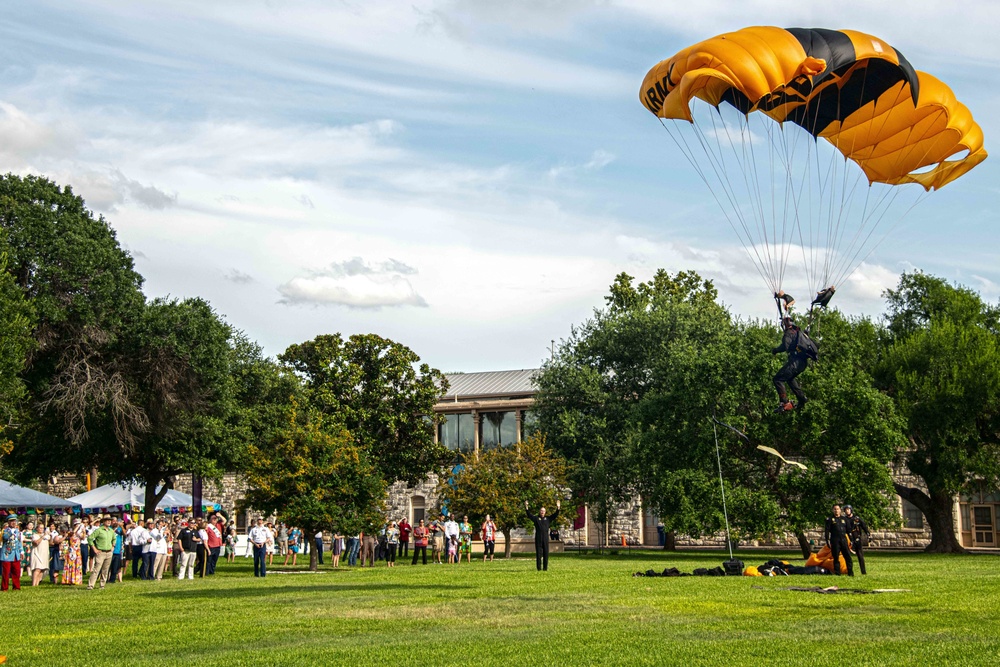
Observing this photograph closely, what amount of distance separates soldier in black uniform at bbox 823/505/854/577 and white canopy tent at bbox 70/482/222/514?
30399 mm

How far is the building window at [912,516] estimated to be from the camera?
46.4 m

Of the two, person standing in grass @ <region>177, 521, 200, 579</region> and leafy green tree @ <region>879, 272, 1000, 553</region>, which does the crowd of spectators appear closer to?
person standing in grass @ <region>177, 521, 200, 579</region>

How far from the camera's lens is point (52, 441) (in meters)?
35.6

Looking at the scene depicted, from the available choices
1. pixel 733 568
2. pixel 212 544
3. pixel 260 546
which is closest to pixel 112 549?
pixel 260 546

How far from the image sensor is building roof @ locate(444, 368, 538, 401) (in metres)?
59.2

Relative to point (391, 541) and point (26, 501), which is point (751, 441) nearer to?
point (391, 541)

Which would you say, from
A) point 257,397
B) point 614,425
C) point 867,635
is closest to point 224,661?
point 867,635

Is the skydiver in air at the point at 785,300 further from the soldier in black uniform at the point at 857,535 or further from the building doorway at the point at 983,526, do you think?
the building doorway at the point at 983,526

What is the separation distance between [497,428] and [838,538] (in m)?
36.4

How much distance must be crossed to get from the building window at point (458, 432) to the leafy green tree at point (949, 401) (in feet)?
76.9

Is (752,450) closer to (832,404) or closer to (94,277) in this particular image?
(832,404)

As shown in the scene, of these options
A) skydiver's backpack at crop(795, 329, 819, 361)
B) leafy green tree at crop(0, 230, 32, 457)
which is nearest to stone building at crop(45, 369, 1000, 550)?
leafy green tree at crop(0, 230, 32, 457)

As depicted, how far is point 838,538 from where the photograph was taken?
71.7 feet

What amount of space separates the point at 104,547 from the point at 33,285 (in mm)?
9991
